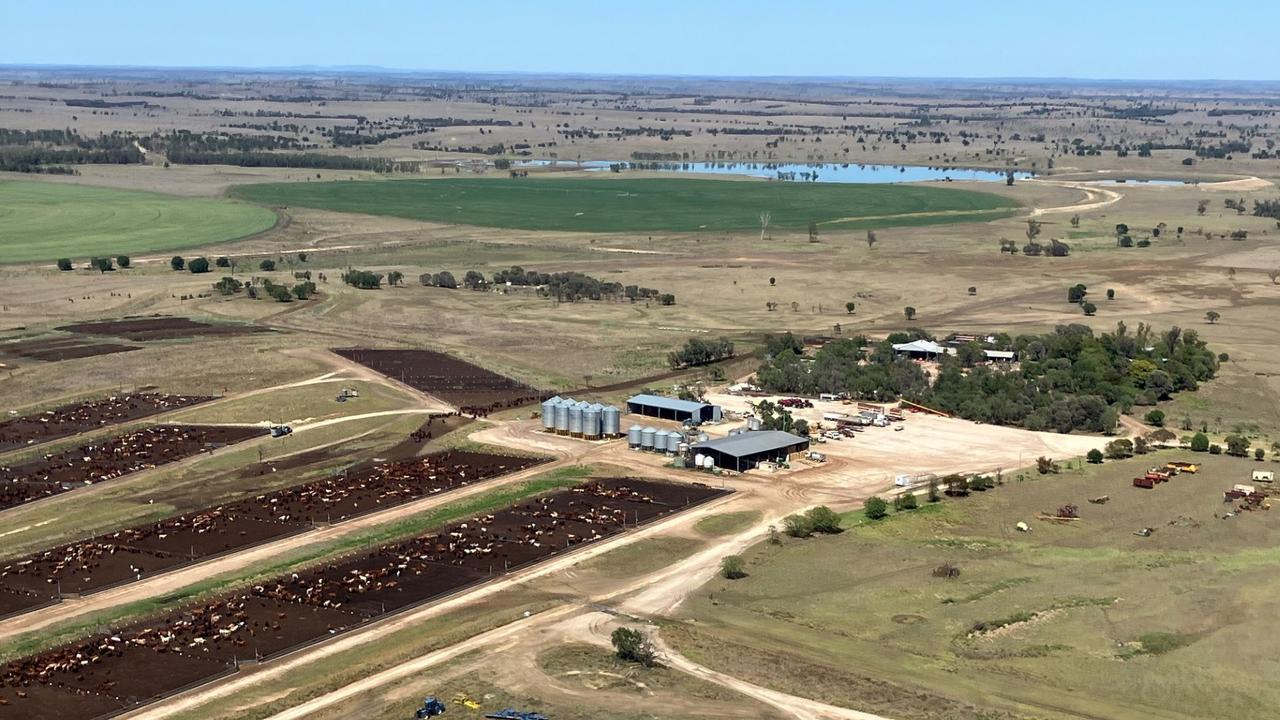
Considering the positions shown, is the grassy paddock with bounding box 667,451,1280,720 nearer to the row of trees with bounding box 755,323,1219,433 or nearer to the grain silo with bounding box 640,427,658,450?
the row of trees with bounding box 755,323,1219,433

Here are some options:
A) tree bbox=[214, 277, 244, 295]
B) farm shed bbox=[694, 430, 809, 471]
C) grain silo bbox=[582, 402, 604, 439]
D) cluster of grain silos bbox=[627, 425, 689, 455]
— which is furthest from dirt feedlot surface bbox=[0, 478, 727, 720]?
tree bbox=[214, 277, 244, 295]

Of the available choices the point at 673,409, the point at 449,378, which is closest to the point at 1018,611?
the point at 673,409

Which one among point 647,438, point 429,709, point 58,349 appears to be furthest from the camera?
point 58,349

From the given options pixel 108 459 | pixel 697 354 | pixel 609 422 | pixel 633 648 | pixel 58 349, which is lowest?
pixel 58 349

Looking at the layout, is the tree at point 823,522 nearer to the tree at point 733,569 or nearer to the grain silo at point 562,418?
the tree at point 733,569

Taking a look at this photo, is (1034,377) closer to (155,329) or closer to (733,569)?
(733,569)

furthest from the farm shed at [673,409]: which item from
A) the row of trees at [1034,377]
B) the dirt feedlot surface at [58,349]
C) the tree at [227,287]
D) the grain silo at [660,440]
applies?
the tree at [227,287]

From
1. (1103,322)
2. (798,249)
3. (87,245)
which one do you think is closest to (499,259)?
(798,249)
